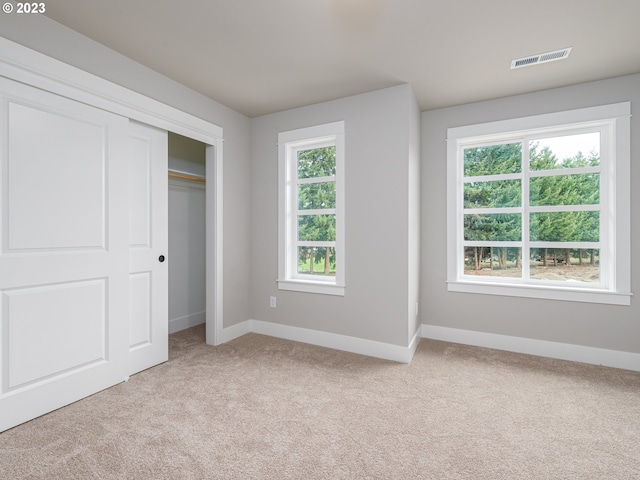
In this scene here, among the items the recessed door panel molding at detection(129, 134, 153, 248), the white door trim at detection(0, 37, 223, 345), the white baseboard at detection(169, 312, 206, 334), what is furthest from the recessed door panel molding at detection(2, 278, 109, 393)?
the white baseboard at detection(169, 312, 206, 334)

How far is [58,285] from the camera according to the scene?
7.13 ft

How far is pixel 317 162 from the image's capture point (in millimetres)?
3625

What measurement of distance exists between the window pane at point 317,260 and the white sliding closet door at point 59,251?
1.79 m

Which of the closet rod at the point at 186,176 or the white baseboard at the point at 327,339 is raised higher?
the closet rod at the point at 186,176

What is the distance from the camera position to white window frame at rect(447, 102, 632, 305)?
9.37ft

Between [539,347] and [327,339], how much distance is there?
2.09m

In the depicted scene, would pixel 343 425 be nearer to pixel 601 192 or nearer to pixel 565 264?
pixel 565 264

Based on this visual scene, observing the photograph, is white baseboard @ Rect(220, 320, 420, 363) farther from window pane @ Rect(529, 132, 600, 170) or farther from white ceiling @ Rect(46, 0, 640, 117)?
white ceiling @ Rect(46, 0, 640, 117)

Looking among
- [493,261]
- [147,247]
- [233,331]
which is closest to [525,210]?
[493,261]

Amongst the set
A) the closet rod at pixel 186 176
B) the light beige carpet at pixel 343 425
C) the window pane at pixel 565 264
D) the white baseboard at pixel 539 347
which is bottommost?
the light beige carpet at pixel 343 425

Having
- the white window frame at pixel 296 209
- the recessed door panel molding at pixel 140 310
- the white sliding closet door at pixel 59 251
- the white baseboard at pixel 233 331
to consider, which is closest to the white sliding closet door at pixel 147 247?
the recessed door panel molding at pixel 140 310

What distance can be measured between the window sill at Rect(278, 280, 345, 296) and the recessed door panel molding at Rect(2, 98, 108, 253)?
5.98 feet

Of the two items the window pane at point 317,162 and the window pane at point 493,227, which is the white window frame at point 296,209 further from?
the window pane at point 493,227

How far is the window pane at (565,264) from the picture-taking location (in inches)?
122
